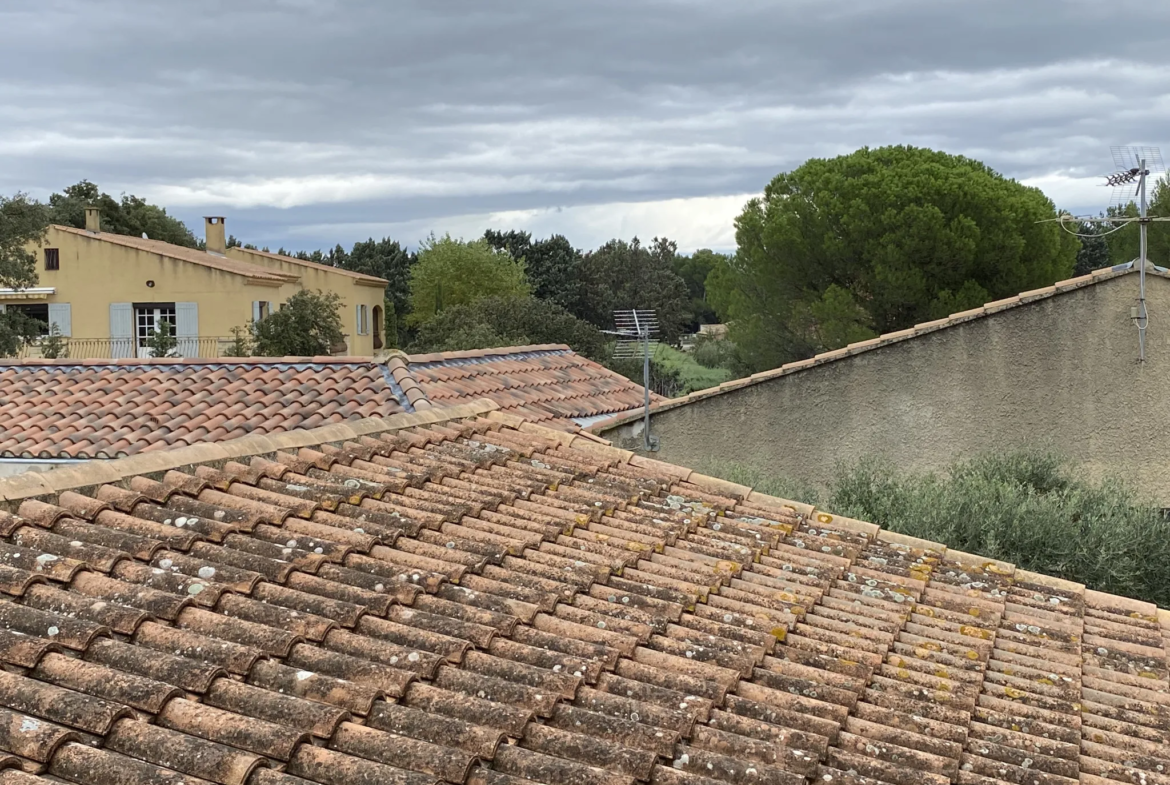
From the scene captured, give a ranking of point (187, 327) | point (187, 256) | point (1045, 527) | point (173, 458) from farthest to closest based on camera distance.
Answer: point (187, 256)
point (187, 327)
point (1045, 527)
point (173, 458)

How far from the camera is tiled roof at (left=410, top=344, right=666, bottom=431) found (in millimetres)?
13492

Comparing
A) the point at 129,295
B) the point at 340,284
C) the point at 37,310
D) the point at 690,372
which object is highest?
the point at 340,284

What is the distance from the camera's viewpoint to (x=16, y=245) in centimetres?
2886

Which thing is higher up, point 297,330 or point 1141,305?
point 297,330

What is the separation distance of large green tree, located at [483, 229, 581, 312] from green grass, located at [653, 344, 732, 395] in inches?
545

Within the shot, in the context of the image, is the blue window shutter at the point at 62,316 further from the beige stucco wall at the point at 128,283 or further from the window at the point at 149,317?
the window at the point at 149,317

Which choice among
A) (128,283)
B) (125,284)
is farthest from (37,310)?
(128,283)

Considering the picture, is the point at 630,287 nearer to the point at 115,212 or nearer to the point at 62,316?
the point at 115,212

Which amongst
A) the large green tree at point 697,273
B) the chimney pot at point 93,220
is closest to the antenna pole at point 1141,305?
the chimney pot at point 93,220

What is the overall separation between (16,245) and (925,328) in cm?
2510

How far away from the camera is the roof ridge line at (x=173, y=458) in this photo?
180 inches

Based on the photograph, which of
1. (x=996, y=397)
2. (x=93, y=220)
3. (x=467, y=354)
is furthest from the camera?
(x=93, y=220)

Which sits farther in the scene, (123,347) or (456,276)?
(456,276)

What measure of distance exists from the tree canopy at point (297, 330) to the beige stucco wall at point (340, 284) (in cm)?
1133
